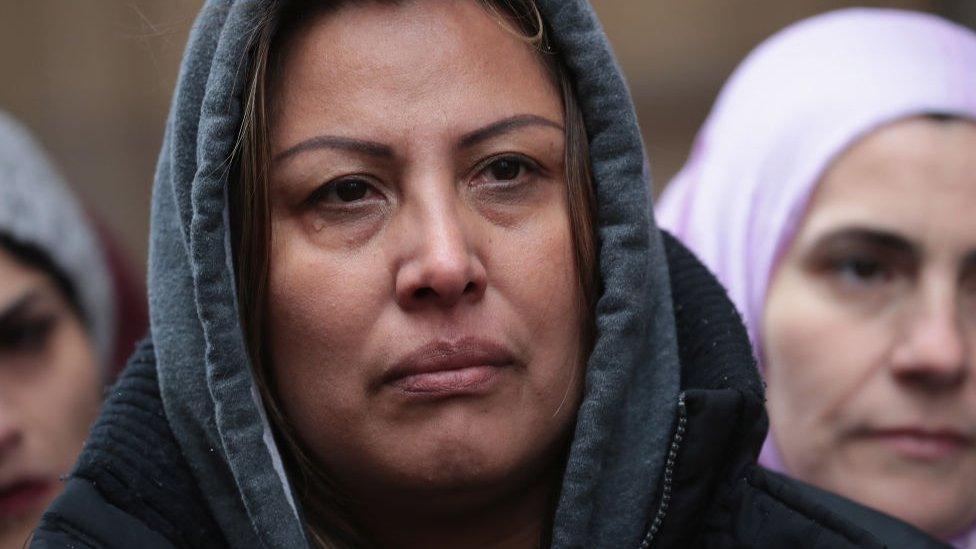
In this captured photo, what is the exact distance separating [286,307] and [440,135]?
0.37 meters

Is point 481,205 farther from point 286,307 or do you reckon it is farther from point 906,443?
point 906,443

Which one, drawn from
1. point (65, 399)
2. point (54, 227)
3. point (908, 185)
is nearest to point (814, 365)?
point (908, 185)

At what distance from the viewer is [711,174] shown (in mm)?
3625

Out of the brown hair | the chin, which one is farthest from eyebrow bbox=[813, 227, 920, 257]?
the brown hair

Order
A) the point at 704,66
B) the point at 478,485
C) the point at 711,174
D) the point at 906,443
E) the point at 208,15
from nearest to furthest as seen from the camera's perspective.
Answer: the point at 478,485, the point at 208,15, the point at 906,443, the point at 711,174, the point at 704,66

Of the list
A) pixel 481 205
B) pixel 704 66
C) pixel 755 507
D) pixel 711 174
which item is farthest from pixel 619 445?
pixel 704 66

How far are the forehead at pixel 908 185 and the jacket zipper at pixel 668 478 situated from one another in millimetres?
956

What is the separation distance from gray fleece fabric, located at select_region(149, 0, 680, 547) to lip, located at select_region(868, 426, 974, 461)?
2.62 ft

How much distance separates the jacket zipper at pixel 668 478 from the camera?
2363 mm

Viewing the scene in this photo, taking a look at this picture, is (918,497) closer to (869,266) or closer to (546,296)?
(869,266)

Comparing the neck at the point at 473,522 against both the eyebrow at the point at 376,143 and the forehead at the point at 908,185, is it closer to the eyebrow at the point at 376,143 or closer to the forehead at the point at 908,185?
the eyebrow at the point at 376,143

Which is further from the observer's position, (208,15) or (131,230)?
(131,230)

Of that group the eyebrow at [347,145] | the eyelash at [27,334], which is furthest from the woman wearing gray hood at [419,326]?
the eyelash at [27,334]

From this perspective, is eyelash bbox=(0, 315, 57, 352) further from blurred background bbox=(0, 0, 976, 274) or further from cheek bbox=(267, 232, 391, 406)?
blurred background bbox=(0, 0, 976, 274)
